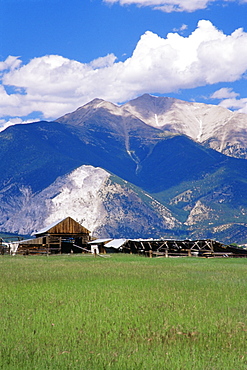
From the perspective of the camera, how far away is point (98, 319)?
2177 centimetres

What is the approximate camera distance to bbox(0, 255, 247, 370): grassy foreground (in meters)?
16.1

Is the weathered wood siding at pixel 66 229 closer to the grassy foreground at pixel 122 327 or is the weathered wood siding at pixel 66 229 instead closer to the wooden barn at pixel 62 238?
the wooden barn at pixel 62 238

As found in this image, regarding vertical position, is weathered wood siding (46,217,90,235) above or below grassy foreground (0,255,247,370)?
above

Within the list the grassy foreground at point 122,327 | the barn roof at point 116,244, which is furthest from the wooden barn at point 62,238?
the grassy foreground at point 122,327

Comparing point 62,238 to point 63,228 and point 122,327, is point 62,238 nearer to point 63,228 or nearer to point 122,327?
point 63,228

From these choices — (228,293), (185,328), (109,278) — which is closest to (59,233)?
(109,278)

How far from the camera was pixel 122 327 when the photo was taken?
67.3 ft

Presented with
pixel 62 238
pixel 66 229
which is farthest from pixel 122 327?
pixel 62 238

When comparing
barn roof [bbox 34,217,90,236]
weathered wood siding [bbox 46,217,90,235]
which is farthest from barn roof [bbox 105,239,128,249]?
barn roof [bbox 34,217,90,236]

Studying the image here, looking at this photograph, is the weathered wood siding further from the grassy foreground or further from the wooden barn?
the grassy foreground

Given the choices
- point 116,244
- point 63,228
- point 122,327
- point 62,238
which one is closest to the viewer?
point 122,327

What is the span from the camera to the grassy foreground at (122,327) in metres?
16.1

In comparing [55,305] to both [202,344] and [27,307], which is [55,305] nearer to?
[27,307]

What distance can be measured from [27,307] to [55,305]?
4.30 ft
